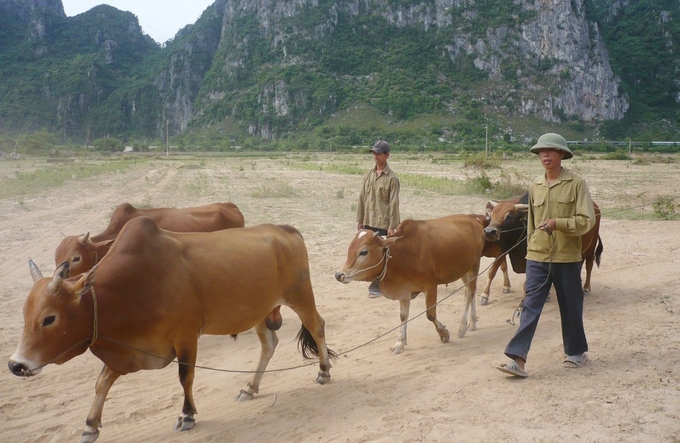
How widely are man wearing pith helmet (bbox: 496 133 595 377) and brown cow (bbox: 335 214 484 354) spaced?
1360 millimetres

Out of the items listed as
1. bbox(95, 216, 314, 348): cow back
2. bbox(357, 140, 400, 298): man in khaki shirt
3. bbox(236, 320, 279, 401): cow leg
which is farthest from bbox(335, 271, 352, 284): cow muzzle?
bbox(357, 140, 400, 298): man in khaki shirt

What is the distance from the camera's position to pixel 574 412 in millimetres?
4539

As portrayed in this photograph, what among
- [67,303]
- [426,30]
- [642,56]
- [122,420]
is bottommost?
[122,420]

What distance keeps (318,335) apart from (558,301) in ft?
8.06

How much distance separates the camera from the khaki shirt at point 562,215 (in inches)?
204

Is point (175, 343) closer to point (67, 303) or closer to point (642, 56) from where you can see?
point (67, 303)

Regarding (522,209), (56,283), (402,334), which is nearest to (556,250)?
(402,334)

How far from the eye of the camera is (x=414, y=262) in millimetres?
6598

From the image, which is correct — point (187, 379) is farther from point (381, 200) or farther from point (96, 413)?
point (381, 200)

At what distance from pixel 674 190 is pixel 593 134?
91335 mm

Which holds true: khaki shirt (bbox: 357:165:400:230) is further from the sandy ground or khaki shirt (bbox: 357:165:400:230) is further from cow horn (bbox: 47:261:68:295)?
cow horn (bbox: 47:261:68:295)

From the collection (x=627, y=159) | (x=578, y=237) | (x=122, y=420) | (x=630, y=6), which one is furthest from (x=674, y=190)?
(x=630, y=6)

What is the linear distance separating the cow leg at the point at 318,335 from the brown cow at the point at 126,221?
2.59 m

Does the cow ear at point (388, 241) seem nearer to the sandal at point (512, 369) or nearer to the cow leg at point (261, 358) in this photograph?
the cow leg at point (261, 358)
